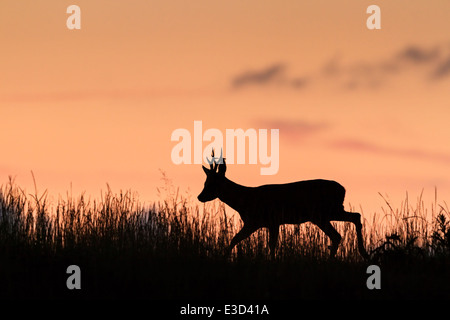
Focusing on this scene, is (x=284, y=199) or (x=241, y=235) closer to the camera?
(x=241, y=235)

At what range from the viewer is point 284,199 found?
12.1 metres

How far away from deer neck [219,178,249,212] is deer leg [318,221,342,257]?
Answer: 5.18ft

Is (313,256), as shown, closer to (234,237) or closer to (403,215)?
Answer: (234,237)

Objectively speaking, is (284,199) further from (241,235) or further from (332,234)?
(241,235)

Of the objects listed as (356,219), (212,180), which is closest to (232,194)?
(212,180)

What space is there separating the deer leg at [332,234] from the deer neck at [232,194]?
5.18 feet

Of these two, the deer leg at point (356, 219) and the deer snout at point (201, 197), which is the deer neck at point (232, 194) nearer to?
the deer snout at point (201, 197)

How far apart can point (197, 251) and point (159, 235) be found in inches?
48.0

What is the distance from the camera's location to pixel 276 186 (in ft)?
40.5

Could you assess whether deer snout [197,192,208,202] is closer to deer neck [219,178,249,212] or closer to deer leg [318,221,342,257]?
deer neck [219,178,249,212]

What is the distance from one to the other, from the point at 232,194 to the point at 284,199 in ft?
3.28

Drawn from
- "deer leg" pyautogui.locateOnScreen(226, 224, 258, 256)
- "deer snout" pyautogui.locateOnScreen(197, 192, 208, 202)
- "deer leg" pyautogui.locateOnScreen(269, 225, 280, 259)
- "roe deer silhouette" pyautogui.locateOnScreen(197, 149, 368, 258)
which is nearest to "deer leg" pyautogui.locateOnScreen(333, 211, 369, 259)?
"roe deer silhouette" pyautogui.locateOnScreen(197, 149, 368, 258)
